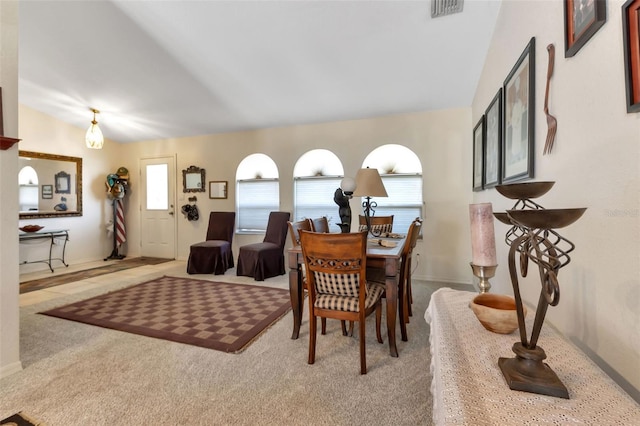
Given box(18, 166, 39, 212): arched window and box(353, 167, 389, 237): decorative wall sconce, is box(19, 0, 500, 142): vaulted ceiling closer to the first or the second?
box(18, 166, 39, 212): arched window

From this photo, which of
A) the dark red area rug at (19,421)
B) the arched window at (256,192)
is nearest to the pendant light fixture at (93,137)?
the arched window at (256,192)

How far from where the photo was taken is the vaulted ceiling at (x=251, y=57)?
2.60 metres

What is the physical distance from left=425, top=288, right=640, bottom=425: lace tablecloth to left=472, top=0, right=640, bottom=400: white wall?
0.43 feet

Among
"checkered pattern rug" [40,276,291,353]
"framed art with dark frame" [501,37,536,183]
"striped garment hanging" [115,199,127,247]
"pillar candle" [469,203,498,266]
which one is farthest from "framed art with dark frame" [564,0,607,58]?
"striped garment hanging" [115,199,127,247]

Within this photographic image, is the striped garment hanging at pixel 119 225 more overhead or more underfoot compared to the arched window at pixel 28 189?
more underfoot

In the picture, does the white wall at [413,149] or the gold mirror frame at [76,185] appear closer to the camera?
the white wall at [413,149]

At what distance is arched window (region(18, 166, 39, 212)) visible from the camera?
471 centimetres

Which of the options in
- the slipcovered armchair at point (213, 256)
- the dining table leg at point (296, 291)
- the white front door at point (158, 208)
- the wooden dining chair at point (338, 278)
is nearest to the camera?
the wooden dining chair at point (338, 278)

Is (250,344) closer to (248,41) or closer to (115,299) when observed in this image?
(115,299)

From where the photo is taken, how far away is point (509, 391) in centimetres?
71

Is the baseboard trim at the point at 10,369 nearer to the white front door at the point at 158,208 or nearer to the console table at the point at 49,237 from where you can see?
the console table at the point at 49,237

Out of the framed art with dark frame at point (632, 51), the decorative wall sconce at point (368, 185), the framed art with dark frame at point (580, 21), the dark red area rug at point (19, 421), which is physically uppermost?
the framed art with dark frame at point (580, 21)

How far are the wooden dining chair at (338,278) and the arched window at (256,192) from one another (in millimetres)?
3263

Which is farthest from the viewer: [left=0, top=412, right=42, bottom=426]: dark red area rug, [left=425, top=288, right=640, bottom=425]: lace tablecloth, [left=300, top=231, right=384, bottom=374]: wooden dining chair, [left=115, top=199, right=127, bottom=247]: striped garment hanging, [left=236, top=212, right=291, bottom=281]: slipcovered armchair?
[left=115, top=199, right=127, bottom=247]: striped garment hanging
